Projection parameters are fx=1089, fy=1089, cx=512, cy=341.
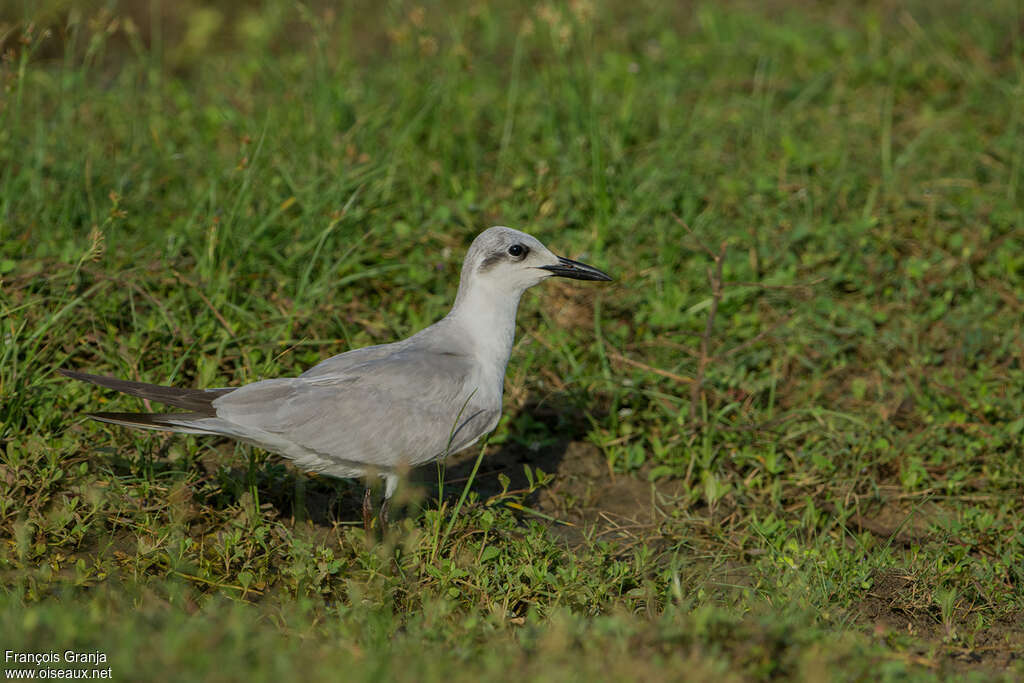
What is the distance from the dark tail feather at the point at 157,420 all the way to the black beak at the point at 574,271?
1649 millimetres

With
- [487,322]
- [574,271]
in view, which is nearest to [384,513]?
[487,322]

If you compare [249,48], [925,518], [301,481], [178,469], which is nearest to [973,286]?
[925,518]

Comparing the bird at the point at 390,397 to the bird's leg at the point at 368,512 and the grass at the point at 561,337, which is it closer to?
the bird's leg at the point at 368,512

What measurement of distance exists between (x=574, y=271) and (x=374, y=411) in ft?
3.76

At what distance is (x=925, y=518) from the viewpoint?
5.16 m

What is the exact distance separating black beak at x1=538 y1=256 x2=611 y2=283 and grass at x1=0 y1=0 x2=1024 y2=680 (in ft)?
2.26

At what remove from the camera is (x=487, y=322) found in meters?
4.77

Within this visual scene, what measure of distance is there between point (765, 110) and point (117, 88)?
4566 mm

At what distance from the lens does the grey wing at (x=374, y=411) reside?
4.29 meters

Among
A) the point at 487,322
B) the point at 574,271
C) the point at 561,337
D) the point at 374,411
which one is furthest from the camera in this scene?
the point at 561,337

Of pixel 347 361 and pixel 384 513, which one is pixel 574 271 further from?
pixel 384 513

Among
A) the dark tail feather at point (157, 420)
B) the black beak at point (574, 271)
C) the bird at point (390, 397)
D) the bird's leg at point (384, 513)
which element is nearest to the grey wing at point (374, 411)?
the bird at point (390, 397)


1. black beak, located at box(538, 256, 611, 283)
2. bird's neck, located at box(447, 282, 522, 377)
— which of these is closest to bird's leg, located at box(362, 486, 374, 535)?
bird's neck, located at box(447, 282, 522, 377)

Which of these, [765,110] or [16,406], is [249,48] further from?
[16,406]
